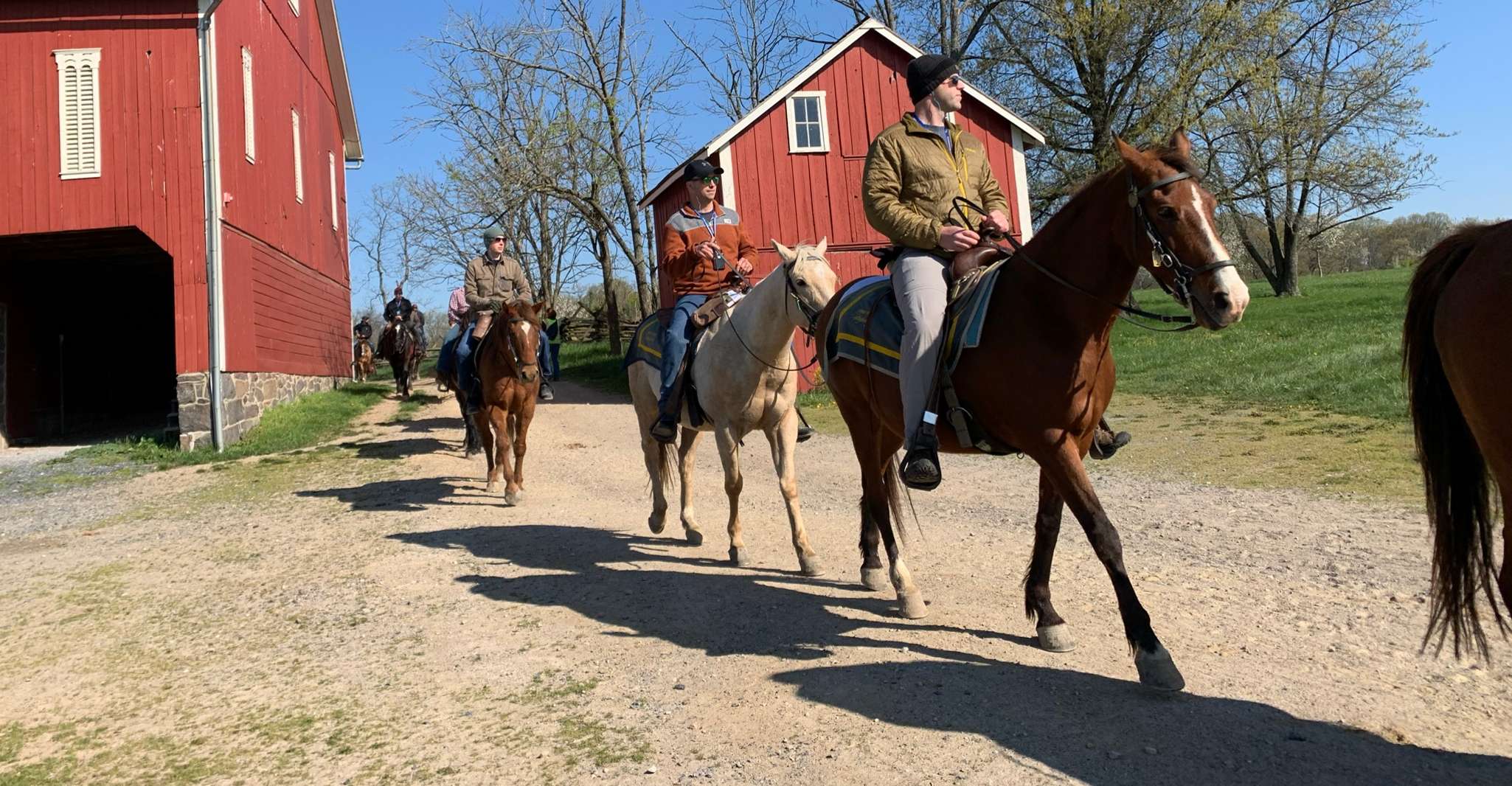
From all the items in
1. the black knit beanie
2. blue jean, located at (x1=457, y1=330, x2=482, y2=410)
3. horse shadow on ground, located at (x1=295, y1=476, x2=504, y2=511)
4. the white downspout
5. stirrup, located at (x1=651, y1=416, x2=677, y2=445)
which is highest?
the white downspout

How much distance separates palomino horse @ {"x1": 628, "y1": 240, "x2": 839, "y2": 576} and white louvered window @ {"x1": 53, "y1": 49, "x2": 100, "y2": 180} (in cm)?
1241

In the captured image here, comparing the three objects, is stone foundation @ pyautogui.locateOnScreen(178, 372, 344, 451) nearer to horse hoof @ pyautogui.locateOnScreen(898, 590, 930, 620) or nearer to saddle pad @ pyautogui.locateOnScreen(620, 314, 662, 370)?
saddle pad @ pyautogui.locateOnScreen(620, 314, 662, 370)

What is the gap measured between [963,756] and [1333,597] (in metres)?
2.72

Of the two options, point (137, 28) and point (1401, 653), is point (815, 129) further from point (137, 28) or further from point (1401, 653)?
point (1401, 653)

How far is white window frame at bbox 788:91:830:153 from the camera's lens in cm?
2003

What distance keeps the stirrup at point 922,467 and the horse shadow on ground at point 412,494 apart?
6345 millimetres

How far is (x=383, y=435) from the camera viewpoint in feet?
52.1

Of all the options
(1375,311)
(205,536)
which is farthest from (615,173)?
(205,536)

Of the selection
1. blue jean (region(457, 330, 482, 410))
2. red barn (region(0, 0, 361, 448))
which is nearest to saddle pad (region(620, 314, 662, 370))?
blue jean (region(457, 330, 482, 410))

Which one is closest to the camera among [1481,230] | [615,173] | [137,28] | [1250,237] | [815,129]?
[1481,230]

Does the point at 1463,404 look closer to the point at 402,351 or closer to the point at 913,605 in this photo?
the point at 913,605

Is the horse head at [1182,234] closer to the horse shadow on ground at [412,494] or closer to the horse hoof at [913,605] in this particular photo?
the horse hoof at [913,605]

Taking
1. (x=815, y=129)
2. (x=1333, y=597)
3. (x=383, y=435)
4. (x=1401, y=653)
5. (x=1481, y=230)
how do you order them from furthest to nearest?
(x=815, y=129)
(x=383, y=435)
(x=1333, y=597)
(x=1401, y=653)
(x=1481, y=230)

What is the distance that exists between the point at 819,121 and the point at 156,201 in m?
12.2
